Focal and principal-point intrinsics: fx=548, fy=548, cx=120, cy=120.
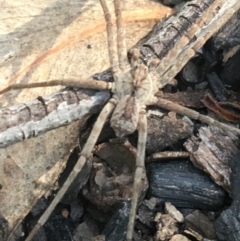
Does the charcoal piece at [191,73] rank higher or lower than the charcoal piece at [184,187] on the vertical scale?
higher

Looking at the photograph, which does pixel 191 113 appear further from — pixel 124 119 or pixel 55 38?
pixel 55 38

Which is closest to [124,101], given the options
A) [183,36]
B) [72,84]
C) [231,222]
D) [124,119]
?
[124,119]

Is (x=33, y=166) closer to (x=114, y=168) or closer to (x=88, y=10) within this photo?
(x=114, y=168)

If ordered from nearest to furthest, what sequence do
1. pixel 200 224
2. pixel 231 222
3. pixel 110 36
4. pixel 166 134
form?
1. pixel 231 222
2. pixel 200 224
3. pixel 166 134
4. pixel 110 36

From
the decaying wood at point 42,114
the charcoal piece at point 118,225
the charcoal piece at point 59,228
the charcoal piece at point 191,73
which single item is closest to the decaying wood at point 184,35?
the charcoal piece at point 191,73

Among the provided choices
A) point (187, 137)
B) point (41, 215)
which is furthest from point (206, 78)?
point (41, 215)

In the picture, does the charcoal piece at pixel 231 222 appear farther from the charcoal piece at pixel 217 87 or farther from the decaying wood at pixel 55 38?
the decaying wood at pixel 55 38

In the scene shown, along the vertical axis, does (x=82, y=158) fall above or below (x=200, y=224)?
above

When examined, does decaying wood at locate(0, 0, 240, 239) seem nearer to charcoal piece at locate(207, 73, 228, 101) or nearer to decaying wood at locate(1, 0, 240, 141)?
decaying wood at locate(1, 0, 240, 141)
